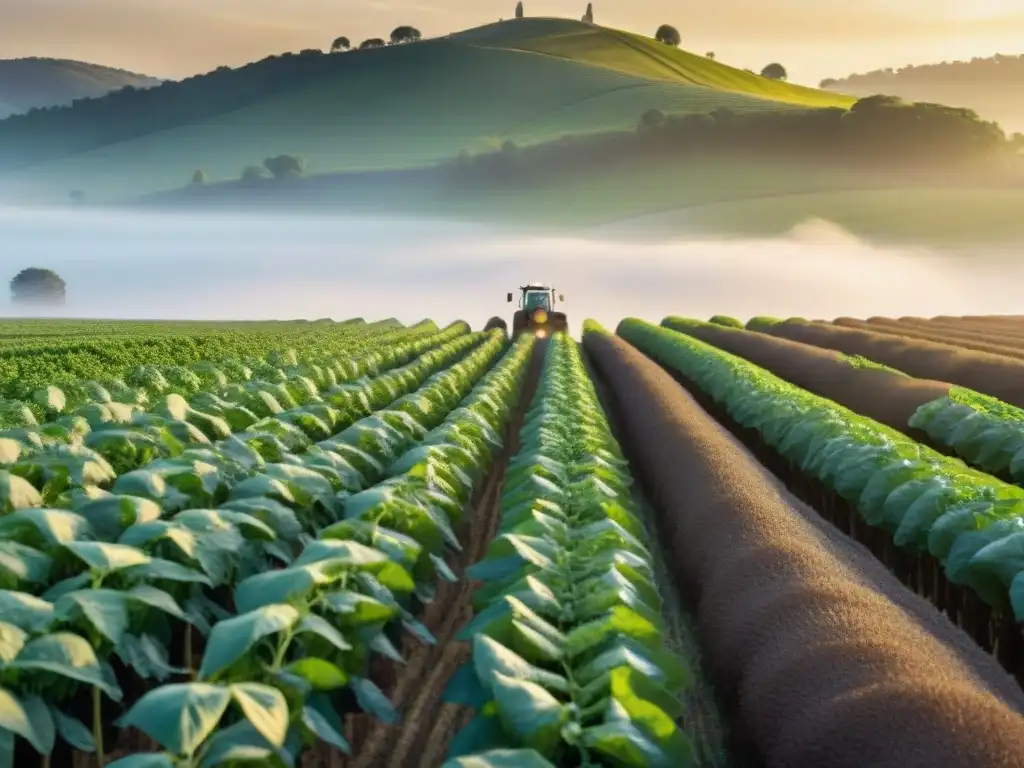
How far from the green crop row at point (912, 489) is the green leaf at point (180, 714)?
14.8 ft

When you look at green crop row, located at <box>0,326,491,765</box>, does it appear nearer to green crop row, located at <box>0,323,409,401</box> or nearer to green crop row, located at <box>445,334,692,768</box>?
green crop row, located at <box>445,334,692,768</box>

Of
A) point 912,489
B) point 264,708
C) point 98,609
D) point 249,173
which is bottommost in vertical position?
point 912,489

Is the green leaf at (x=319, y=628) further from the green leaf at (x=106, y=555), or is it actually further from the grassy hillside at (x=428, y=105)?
the grassy hillside at (x=428, y=105)

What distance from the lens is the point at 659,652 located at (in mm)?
4441

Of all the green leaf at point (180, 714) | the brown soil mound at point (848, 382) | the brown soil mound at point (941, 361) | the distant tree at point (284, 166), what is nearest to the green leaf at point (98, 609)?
the green leaf at point (180, 714)

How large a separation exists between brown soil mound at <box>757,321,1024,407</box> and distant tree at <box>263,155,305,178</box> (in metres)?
121

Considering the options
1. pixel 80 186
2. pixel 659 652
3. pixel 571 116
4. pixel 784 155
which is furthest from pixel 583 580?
pixel 80 186

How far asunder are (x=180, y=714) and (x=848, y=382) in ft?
60.5

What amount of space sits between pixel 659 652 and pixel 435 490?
2.91 m

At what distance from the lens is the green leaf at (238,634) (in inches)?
148

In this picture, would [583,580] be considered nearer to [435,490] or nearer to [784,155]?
[435,490]

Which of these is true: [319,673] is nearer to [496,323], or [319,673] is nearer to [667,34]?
[496,323]

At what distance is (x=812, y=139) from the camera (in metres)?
124

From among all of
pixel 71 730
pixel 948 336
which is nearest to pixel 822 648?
pixel 71 730
